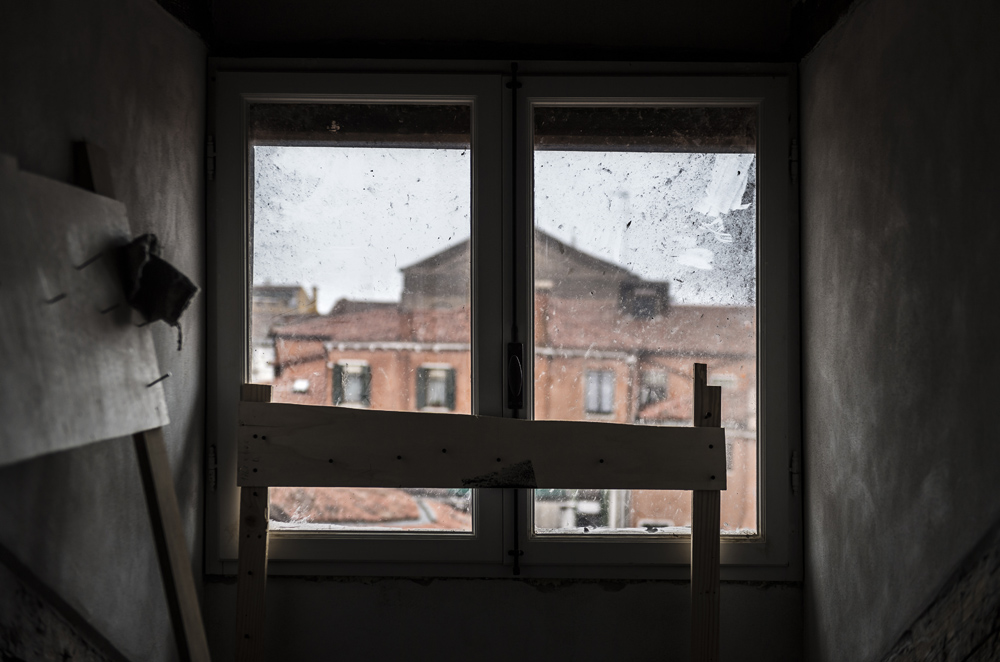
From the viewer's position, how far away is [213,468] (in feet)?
6.66

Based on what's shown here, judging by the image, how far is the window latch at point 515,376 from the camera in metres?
2.03

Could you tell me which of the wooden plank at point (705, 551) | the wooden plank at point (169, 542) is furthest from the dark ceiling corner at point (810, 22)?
the wooden plank at point (169, 542)

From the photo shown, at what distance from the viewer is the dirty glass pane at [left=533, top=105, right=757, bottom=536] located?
81.7 inches

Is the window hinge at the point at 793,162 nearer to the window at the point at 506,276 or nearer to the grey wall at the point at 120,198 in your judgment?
the window at the point at 506,276

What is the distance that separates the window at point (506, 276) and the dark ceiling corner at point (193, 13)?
0.54 ft

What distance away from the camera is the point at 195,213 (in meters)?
2.00

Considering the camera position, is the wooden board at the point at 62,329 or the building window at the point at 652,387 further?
the building window at the point at 652,387

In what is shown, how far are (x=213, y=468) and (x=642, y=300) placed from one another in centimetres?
132

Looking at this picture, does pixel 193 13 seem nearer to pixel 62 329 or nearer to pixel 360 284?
pixel 360 284

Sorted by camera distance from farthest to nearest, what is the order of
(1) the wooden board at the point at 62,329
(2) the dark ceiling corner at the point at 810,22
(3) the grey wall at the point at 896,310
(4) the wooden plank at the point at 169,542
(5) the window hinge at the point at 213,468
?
(5) the window hinge at the point at 213,468 < (2) the dark ceiling corner at the point at 810,22 < (4) the wooden plank at the point at 169,542 < (3) the grey wall at the point at 896,310 < (1) the wooden board at the point at 62,329

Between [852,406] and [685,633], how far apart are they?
816mm

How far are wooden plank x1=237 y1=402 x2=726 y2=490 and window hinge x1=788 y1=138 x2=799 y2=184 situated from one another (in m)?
0.78

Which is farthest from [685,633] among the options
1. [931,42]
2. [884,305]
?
[931,42]

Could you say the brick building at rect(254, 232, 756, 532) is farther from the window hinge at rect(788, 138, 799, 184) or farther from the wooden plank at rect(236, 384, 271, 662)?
the window hinge at rect(788, 138, 799, 184)
